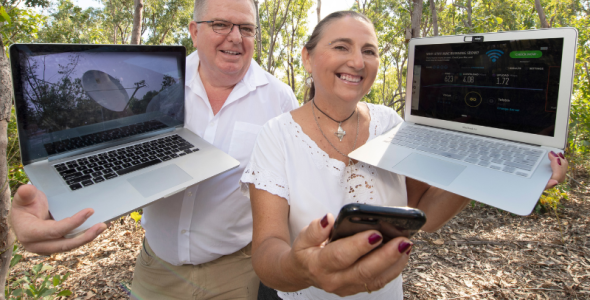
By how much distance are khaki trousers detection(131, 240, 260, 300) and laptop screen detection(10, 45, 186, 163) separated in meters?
0.85

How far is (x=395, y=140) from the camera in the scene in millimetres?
1653

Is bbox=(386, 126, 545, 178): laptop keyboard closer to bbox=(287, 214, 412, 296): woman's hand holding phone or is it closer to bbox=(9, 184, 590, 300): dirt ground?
bbox=(287, 214, 412, 296): woman's hand holding phone

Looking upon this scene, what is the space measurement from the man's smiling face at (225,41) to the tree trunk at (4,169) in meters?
0.97

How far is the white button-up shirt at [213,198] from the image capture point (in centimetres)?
186

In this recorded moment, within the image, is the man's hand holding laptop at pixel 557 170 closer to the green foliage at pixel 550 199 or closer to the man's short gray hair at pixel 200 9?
the man's short gray hair at pixel 200 9

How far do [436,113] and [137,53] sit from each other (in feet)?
5.44

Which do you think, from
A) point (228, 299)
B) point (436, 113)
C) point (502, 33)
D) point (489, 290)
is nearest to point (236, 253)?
point (228, 299)

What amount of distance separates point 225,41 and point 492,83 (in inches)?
57.8

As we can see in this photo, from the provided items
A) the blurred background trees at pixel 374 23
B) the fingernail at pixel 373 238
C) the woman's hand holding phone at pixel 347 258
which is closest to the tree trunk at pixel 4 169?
the blurred background trees at pixel 374 23

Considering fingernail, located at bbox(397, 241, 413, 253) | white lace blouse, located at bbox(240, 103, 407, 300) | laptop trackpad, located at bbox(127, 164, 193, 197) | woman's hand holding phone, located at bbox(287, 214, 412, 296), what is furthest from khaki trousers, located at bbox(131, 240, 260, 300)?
fingernail, located at bbox(397, 241, 413, 253)

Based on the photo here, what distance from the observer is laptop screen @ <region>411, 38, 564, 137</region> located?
1.42 metres

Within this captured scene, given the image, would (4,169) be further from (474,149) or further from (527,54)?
(527,54)

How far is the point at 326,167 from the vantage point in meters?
1.49

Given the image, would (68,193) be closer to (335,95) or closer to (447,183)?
(335,95)
